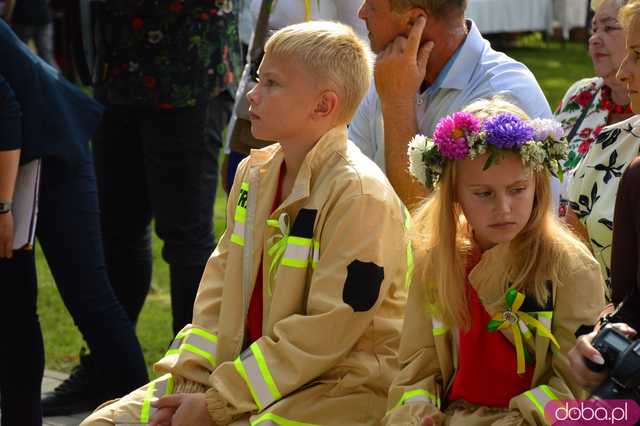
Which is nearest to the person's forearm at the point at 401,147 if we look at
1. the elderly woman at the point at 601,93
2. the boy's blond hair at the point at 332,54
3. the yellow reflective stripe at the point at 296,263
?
the boy's blond hair at the point at 332,54

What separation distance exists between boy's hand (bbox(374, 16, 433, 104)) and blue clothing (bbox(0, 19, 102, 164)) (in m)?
1.20

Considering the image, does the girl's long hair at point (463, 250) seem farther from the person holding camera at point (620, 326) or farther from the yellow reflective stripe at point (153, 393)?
the yellow reflective stripe at point (153, 393)

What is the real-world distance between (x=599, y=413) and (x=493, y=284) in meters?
0.62

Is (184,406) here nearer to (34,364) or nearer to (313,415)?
(313,415)

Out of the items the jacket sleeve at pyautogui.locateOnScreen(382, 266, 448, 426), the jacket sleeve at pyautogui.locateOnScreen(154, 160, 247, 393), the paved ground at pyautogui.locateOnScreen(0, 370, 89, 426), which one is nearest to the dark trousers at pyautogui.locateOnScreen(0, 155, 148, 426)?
the paved ground at pyautogui.locateOnScreen(0, 370, 89, 426)

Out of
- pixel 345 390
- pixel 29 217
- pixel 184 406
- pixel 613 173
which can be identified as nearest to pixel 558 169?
pixel 613 173

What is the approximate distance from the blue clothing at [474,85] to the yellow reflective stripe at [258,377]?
1.03 meters

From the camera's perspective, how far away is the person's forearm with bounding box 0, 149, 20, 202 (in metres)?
4.18

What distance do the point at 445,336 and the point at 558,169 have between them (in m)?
0.53

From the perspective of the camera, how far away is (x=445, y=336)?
3.18 meters

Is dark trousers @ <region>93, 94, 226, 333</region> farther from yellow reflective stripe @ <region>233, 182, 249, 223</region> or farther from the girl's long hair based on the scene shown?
the girl's long hair

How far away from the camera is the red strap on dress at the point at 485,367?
3.07 m

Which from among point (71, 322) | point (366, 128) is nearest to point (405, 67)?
point (366, 128)

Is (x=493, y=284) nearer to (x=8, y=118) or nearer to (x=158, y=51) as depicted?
(x=8, y=118)
